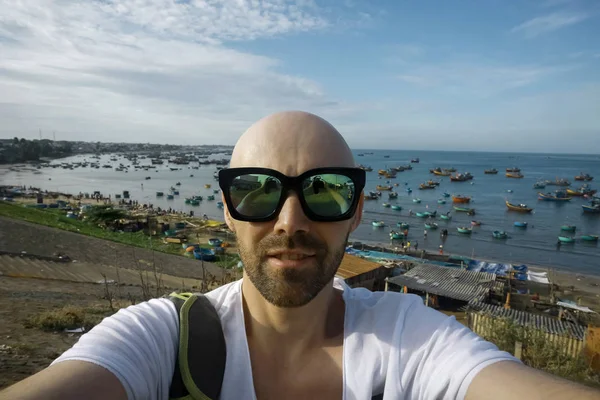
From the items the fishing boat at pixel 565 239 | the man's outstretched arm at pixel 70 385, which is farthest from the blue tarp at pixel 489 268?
the man's outstretched arm at pixel 70 385

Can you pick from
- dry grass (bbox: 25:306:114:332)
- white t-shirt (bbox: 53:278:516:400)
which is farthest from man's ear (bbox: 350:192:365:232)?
dry grass (bbox: 25:306:114:332)

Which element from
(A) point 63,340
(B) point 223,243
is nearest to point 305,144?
(A) point 63,340

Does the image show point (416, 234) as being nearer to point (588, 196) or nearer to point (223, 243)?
point (223, 243)

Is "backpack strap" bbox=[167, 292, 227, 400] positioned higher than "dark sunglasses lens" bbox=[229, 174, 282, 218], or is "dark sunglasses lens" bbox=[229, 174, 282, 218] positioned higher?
"dark sunglasses lens" bbox=[229, 174, 282, 218]

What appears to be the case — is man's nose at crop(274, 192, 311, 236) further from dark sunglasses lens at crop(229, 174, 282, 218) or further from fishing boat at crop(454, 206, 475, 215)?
fishing boat at crop(454, 206, 475, 215)

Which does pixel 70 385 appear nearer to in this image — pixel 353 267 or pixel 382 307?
pixel 382 307
